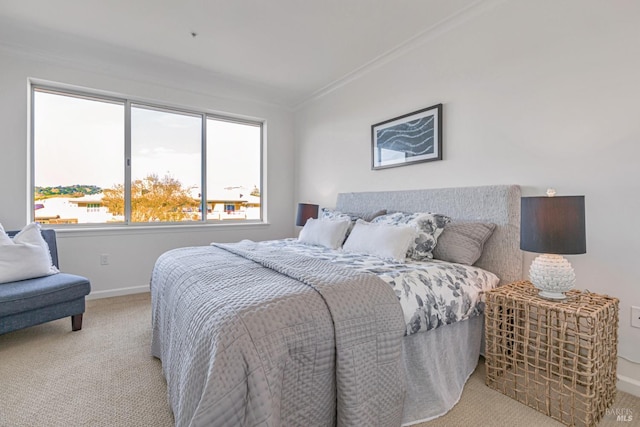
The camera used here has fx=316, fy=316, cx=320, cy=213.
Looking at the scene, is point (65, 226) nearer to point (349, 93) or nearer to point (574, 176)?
point (349, 93)

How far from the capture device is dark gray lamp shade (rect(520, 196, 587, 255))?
1579 millimetres

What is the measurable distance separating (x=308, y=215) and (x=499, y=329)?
2432 millimetres

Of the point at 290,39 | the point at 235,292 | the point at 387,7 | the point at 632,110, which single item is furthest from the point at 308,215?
the point at 632,110

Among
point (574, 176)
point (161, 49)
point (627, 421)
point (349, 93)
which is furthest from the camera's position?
point (349, 93)

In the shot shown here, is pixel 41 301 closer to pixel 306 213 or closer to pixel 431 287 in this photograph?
A: pixel 306 213

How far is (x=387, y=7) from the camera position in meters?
2.43

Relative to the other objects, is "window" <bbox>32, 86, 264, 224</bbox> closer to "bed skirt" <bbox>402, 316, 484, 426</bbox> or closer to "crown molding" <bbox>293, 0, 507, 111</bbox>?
"crown molding" <bbox>293, 0, 507, 111</bbox>

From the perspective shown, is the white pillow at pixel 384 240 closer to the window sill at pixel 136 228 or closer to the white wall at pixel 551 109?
the white wall at pixel 551 109

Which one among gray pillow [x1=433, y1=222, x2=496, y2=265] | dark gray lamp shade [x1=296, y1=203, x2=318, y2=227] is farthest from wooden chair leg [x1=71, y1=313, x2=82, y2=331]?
gray pillow [x1=433, y1=222, x2=496, y2=265]

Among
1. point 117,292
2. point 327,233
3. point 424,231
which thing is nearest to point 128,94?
point 117,292

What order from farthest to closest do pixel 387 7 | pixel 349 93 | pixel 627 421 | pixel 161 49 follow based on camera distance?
pixel 349 93 < pixel 161 49 < pixel 387 7 < pixel 627 421

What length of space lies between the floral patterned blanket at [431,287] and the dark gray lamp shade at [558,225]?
42cm

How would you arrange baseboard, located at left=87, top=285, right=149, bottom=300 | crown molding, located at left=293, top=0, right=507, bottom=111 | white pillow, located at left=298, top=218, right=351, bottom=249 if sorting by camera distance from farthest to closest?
baseboard, located at left=87, top=285, right=149, bottom=300, white pillow, located at left=298, top=218, right=351, bottom=249, crown molding, located at left=293, top=0, right=507, bottom=111

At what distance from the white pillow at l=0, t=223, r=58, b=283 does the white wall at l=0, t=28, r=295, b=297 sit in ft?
2.34
